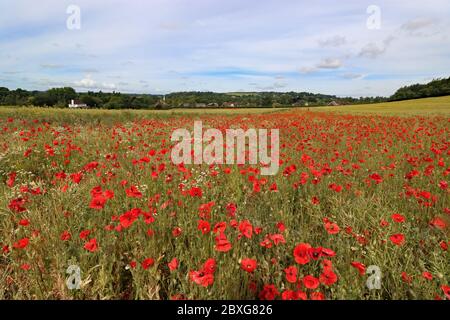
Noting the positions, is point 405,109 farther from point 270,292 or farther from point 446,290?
point 270,292

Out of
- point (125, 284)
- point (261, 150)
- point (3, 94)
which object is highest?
point (3, 94)

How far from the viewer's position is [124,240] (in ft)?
7.14

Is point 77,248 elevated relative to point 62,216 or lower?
lower

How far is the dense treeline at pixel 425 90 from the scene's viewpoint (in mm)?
53812

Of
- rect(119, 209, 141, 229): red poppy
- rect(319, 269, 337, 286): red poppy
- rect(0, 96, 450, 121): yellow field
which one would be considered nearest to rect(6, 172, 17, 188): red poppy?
rect(119, 209, 141, 229): red poppy

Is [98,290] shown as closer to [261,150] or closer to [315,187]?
[315,187]

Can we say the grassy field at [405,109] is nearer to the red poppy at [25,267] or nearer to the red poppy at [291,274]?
the red poppy at [291,274]

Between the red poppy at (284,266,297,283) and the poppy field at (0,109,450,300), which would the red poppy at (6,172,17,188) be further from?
the red poppy at (284,266,297,283)

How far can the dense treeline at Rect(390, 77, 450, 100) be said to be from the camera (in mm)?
53812

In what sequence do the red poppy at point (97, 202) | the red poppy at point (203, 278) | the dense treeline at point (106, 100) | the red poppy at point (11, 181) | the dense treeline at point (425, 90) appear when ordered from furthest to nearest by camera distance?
1. the dense treeline at point (425, 90)
2. the dense treeline at point (106, 100)
3. the red poppy at point (11, 181)
4. the red poppy at point (97, 202)
5. the red poppy at point (203, 278)

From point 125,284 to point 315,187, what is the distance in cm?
248

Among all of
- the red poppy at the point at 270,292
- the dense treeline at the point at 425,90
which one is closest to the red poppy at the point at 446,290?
the red poppy at the point at 270,292
